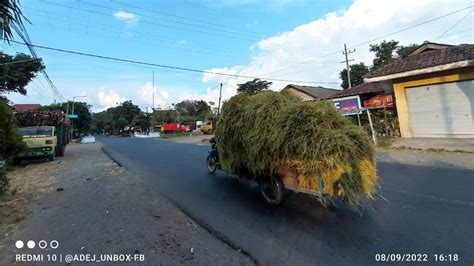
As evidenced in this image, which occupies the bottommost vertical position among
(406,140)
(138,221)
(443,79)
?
(138,221)

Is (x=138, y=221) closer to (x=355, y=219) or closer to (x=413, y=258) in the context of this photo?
(x=355, y=219)

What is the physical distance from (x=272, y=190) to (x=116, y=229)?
2.98 metres

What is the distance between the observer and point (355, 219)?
15.5 feet

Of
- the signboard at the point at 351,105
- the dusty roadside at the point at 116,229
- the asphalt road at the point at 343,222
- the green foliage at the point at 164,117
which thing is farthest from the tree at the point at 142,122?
the asphalt road at the point at 343,222

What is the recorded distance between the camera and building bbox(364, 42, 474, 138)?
14.3m

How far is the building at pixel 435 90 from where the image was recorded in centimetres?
1430

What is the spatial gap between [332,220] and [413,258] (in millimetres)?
1394

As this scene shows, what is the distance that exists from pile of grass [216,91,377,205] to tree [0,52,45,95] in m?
36.1

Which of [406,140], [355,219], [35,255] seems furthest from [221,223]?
[406,140]

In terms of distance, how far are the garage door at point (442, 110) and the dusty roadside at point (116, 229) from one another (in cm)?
1535

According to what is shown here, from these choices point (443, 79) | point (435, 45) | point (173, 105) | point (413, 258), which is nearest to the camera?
point (413, 258)

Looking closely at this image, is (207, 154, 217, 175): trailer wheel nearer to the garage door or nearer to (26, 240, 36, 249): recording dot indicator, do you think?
(26, 240, 36, 249): recording dot indicator

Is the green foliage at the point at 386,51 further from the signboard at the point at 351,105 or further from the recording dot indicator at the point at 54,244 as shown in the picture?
the recording dot indicator at the point at 54,244

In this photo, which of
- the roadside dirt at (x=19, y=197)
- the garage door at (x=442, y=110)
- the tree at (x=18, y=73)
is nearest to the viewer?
the roadside dirt at (x=19, y=197)
